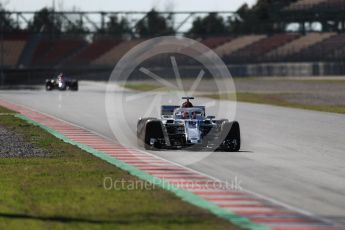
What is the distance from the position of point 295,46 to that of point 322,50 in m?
11.9

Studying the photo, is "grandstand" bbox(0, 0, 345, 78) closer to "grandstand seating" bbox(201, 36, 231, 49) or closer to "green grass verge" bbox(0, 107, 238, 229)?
"grandstand seating" bbox(201, 36, 231, 49)

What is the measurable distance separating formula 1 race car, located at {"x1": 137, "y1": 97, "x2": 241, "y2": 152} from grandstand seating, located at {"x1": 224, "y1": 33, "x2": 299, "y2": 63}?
111 meters

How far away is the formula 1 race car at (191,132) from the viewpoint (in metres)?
25.2

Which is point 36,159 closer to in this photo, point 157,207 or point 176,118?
point 176,118

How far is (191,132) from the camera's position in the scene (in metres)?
25.2

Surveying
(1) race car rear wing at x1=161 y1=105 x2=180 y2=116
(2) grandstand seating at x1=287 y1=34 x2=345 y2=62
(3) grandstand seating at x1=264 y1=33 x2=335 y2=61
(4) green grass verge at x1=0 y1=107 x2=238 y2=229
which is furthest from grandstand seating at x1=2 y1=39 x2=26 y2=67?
(4) green grass verge at x1=0 y1=107 x2=238 y2=229

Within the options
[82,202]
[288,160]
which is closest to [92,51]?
[288,160]

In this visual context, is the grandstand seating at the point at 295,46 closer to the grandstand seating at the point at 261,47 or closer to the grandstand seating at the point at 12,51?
the grandstand seating at the point at 261,47

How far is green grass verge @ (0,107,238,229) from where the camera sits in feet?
44.0

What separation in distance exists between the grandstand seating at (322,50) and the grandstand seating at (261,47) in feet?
28.4

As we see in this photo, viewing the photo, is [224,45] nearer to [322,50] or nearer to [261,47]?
[261,47]

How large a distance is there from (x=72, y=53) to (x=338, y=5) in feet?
148

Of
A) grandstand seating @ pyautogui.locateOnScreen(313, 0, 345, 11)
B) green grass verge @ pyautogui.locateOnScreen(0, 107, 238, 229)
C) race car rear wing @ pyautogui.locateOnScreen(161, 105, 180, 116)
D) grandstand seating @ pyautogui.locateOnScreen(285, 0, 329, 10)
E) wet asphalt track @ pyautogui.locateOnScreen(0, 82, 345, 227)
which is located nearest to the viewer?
green grass verge @ pyautogui.locateOnScreen(0, 107, 238, 229)

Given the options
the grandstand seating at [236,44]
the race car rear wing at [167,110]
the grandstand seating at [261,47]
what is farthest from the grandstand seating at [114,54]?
the race car rear wing at [167,110]
